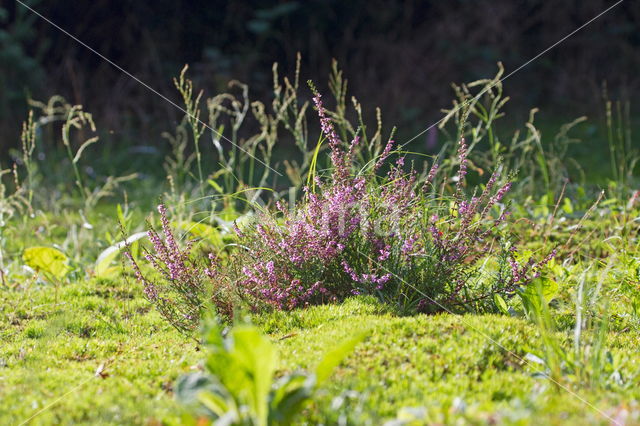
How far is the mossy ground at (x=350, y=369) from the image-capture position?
212cm

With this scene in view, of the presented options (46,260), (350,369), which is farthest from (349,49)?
(350,369)

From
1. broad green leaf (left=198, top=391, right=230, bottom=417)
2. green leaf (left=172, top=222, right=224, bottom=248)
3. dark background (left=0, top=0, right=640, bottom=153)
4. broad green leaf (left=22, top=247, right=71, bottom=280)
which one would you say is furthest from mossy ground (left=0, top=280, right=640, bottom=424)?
dark background (left=0, top=0, right=640, bottom=153)

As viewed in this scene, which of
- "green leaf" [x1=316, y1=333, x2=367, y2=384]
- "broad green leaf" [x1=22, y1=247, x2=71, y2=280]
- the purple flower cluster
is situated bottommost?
"broad green leaf" [x1=22, y1=247, x2=71, y2=280]

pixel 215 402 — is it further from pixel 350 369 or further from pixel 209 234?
pixel 209 234

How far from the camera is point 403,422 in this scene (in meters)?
1.88

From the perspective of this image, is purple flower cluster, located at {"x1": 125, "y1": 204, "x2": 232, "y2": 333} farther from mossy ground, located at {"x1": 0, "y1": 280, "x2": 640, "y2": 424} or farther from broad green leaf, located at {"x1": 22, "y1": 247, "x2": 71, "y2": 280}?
broad green leaf, located at {"x1": 22, "y1": 247, "x2": 71, "y2": 280}

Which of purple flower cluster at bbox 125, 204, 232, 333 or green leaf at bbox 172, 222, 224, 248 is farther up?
purple flower cluster at bbox 125, 204, 232, 333

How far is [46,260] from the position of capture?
13.5 feet

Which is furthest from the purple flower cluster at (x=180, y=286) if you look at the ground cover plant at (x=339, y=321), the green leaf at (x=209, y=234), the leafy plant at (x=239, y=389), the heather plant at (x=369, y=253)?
the leafy plant at (x=239, y=389)

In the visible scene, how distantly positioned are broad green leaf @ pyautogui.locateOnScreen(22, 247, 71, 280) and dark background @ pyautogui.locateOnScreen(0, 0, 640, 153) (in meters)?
5.08

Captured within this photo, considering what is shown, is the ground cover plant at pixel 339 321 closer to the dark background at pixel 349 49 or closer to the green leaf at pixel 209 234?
the green leaf at pixel 209 234

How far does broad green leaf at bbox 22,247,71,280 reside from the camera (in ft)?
13.3

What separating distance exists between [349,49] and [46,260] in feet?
22.6

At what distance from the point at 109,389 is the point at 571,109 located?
27.9ft
